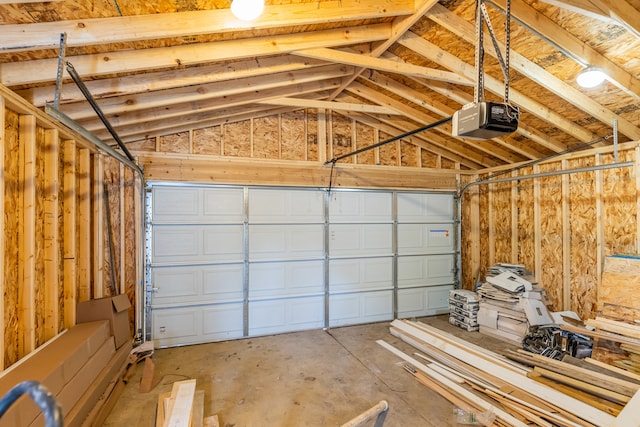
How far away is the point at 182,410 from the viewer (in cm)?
237

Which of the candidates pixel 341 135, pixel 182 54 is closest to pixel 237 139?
pixel 341 135

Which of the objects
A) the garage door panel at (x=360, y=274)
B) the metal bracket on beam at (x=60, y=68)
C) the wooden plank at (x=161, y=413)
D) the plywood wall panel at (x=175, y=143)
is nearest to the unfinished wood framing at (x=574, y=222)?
the garage door panel at (x=360, y=274)

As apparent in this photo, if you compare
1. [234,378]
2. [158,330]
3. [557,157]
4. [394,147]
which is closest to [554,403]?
[234,378]

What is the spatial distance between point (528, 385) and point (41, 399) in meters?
3.58

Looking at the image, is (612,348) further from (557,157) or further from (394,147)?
(394,147)

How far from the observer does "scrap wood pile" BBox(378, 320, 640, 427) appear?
2.52 m

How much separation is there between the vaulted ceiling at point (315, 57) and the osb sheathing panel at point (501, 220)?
1193mm

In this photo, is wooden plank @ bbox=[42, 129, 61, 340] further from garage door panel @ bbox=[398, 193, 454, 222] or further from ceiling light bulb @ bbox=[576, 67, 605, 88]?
ceiling light bulb @ bbox=[576, 67, 605, 88]

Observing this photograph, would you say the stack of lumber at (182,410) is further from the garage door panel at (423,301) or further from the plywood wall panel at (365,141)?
the plywood wall panel at (365,141)

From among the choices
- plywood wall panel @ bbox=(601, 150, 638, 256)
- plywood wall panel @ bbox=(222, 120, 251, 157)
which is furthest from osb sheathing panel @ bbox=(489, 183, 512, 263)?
plywood wall panel @ bbox=(222, 120, 251, 157)

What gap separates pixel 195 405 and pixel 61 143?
2.87 m

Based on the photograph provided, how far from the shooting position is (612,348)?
136 inches

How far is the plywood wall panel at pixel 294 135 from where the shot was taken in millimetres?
4945

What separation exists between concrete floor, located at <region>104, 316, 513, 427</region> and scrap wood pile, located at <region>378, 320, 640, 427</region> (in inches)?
9.1
